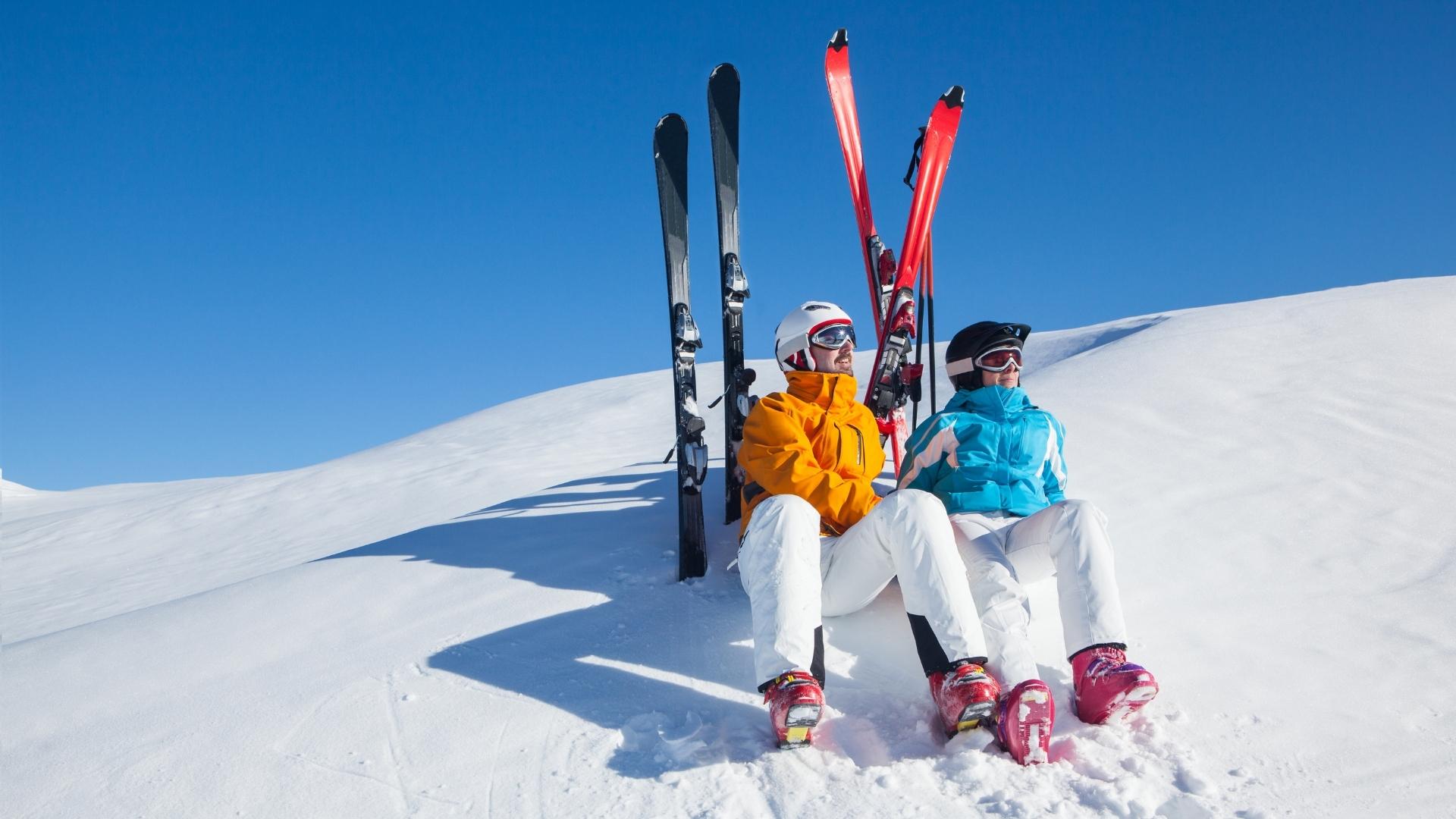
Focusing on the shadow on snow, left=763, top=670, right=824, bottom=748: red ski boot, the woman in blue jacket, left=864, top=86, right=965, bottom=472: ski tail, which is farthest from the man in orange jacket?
left=864, top=86, right=965, bottom=472: ski tail

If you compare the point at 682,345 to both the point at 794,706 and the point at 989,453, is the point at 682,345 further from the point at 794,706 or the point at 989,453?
the point at 794,706

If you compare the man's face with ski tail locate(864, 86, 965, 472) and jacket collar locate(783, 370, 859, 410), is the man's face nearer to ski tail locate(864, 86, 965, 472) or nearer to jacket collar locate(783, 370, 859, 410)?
jacket collar locate(783, 370, 859, 410)

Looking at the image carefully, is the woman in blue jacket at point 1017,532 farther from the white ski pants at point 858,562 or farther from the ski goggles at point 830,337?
the ski goggles at point 830,337

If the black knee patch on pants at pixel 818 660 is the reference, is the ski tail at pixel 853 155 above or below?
above

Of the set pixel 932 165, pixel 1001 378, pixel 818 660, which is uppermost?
pixel 932 165

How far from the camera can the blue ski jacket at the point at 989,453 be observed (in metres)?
3.22

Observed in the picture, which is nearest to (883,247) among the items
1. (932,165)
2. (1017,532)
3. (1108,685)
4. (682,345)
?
(932,165)

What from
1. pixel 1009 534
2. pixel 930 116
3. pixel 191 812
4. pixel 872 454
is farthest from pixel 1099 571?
pixel 930 116

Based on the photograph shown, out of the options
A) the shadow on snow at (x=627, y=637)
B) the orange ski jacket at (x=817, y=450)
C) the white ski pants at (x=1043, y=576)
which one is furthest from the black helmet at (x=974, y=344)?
the shadow on snow at (x=627, y=637)

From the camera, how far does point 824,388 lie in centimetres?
333

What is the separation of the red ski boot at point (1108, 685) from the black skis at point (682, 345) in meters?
1.60

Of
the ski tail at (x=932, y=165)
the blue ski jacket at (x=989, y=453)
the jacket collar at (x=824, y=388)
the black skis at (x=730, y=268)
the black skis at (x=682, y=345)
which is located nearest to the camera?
the blue ski jacket at (x=989, y=453)

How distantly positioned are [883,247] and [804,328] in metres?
2.05

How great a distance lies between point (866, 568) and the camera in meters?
2.93
